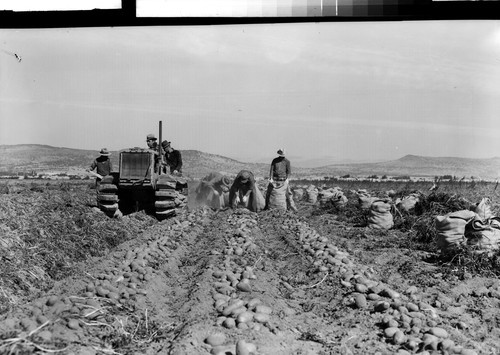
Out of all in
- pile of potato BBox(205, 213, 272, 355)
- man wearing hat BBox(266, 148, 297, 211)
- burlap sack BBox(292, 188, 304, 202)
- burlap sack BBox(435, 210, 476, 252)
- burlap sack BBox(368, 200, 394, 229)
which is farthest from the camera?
burlap sack BBox(292, 188, 304, 202)

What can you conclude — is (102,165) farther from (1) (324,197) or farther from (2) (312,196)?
(2) (312,196)

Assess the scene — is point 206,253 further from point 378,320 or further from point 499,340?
point 499,340

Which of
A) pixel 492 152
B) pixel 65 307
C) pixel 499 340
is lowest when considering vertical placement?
pixel 499 340

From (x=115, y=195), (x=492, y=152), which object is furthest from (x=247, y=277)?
(x=115, y=195)

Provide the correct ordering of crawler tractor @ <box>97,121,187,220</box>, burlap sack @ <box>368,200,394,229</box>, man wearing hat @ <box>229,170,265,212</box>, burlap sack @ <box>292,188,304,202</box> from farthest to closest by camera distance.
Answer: burlap sack @ <box>292,188,304,202</box>
man wearing hat @ <box>229,170,265,212</box>
crawler tractor @ <box>97,121,187,220</box>
burlap sack @ <box>368,200,394,229</box>

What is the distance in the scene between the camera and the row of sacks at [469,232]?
682 centimetres

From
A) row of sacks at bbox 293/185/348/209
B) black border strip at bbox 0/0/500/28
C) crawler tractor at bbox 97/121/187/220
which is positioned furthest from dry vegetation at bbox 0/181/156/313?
row of sacks at bbox 293/185/348/209

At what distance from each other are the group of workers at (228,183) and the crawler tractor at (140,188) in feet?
1.10

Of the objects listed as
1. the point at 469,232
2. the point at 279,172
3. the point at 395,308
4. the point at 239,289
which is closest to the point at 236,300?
the point at 239,289

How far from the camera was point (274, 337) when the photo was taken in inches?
167

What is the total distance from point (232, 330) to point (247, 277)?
1.51 metres

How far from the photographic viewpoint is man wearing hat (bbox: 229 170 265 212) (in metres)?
12.7

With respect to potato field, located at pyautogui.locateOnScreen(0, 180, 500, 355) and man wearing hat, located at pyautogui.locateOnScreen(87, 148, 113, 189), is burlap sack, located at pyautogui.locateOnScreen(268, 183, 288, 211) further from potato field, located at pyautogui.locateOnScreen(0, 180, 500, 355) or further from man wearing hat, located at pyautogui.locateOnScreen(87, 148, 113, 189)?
man wearing hat, located at pyautogui.locateOnScreen(87, 148, 113, 189)

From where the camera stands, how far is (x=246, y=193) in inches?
512
